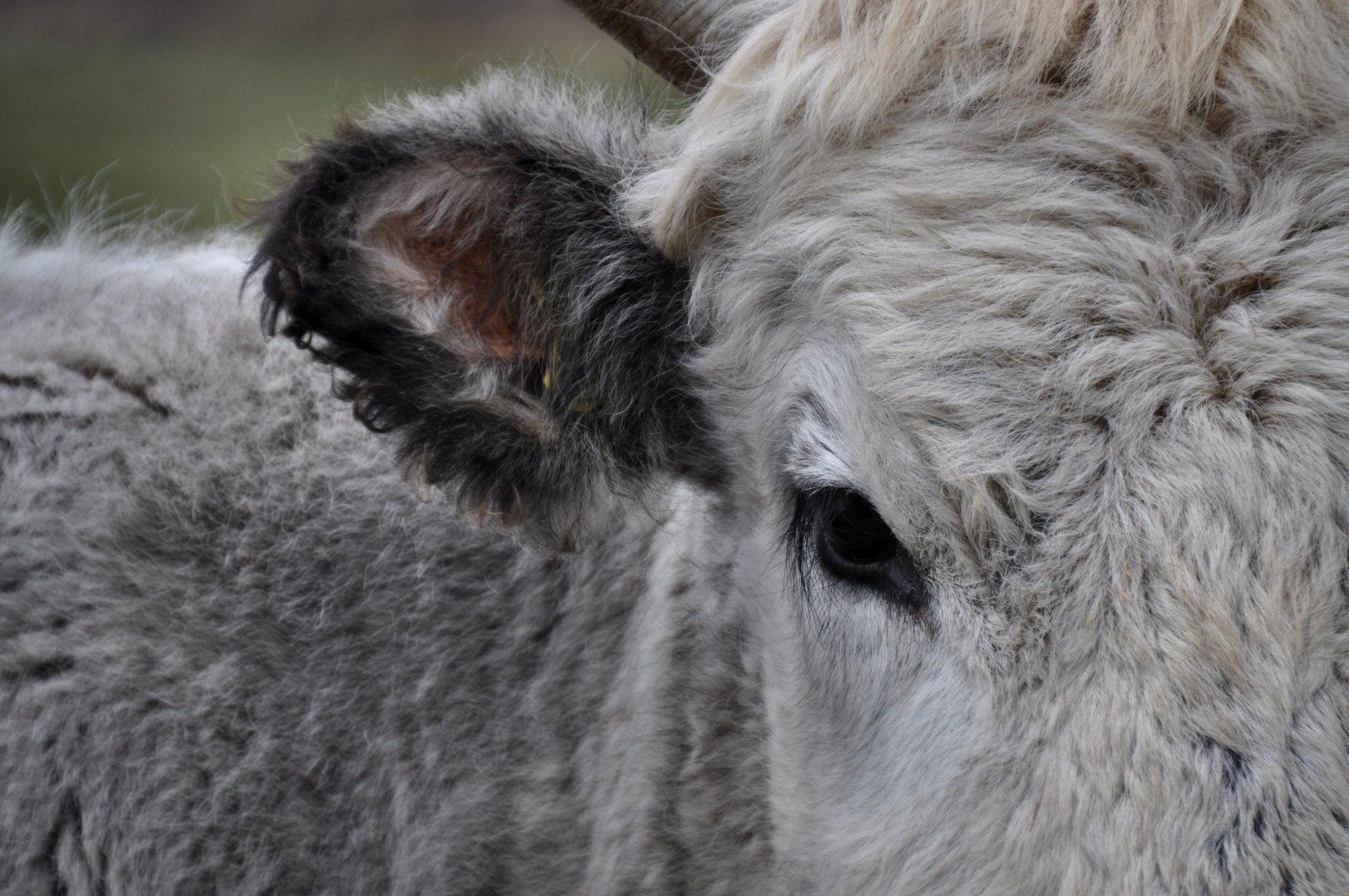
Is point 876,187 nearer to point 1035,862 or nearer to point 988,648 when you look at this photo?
point 988,648

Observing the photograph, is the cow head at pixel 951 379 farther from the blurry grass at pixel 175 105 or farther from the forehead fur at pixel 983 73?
the blurry grass at pixel 175 105

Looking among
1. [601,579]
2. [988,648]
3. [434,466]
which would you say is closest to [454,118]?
[434,466]

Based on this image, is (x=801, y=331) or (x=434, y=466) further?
(x=434, y=466)

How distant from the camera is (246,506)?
3084 mm

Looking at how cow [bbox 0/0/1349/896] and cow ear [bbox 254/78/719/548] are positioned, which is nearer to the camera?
cow [bbox 0/0/1349/896]

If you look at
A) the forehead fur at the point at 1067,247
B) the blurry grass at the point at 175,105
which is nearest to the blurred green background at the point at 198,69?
the blurry grass at the point at 175,105

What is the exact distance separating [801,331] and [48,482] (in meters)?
1.92

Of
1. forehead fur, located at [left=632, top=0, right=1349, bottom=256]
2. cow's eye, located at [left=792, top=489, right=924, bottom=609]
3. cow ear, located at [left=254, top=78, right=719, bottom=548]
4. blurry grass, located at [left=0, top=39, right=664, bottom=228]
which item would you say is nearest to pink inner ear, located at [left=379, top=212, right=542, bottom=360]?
cow ear, located at [left=254, top=78, right=719, bottom=548]

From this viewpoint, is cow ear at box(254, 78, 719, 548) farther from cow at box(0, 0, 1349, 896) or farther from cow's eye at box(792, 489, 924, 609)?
cow's eye at box(792, 489, 924, 609)

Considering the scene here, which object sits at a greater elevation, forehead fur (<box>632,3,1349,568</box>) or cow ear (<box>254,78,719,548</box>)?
forehead fur (<box>632,3,1349,568</box>)

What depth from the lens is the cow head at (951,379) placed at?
1.73 m

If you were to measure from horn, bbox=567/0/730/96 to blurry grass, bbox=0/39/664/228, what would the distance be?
1026cm

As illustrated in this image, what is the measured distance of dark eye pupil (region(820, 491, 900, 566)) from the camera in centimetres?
214

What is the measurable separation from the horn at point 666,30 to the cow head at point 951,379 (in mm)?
142
